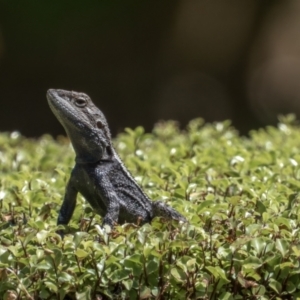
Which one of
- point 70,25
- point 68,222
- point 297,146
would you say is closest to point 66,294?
point 68,222

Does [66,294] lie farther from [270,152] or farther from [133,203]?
[270,152]

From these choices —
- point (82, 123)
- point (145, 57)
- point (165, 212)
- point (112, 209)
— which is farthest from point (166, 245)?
point (145, 57)

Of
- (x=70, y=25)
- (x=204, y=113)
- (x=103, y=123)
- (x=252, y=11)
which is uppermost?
(x=103, y=123)

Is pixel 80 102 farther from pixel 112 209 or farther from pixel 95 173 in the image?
pixel 112 209

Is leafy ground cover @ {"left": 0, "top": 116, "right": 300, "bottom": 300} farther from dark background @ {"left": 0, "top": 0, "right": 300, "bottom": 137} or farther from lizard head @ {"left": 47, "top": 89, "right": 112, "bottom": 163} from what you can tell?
dark background @ {"left": 0, "top": 0, "right": 300, "bottom": 137}

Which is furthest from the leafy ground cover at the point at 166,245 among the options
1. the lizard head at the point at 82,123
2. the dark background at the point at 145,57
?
the dark background at the point at 145,57
